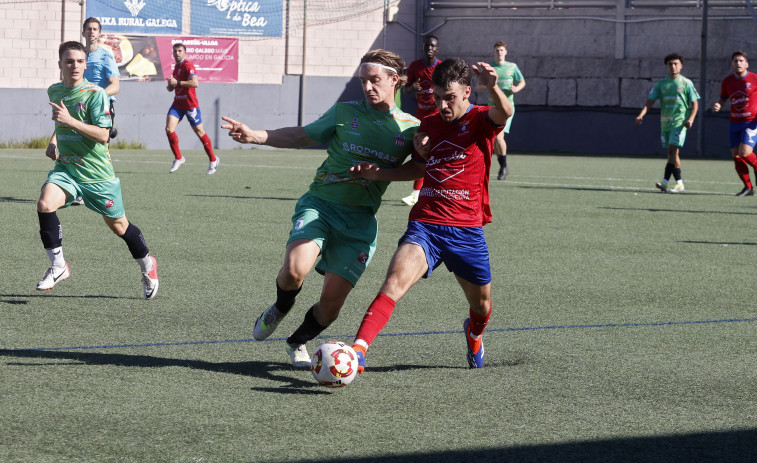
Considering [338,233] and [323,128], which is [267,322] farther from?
[323,128]

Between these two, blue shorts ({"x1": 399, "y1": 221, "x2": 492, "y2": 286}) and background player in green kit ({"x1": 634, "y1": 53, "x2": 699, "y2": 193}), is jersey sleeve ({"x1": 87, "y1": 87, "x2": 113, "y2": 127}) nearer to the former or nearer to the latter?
blue shorts ({"x1": 399, "y1": 221, "x2": 492, "y2": 286})

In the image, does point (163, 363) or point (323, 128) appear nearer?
point (163, 363)

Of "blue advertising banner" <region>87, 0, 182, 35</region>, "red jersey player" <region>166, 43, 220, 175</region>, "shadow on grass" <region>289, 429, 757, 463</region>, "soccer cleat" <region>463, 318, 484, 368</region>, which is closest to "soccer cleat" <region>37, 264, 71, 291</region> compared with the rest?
"soccer cleat" <region>463, 318, 484, 368</region>

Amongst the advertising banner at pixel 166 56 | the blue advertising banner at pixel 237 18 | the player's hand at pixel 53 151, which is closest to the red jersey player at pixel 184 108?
the advertising banner at pixel 166 56

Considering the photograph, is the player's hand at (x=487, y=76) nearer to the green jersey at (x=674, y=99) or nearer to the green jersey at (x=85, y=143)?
the green jersey at (x=85, y=143)

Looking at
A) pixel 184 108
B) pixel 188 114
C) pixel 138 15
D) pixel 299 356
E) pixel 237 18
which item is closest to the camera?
pixel 299 356

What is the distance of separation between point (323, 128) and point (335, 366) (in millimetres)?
1465

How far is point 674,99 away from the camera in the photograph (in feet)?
61.5

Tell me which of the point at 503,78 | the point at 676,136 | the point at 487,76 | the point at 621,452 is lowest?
the point at 621,452

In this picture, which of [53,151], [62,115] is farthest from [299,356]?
[53,151]

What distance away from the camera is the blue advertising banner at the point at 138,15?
28.3 m

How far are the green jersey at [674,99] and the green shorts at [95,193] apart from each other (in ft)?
41.7

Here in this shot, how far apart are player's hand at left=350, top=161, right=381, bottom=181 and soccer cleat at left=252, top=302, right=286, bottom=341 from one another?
0.82m

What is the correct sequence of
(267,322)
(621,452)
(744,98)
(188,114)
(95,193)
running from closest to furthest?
(621,452) → (267,322) → (95,193) → (744,98) → (188,114)
